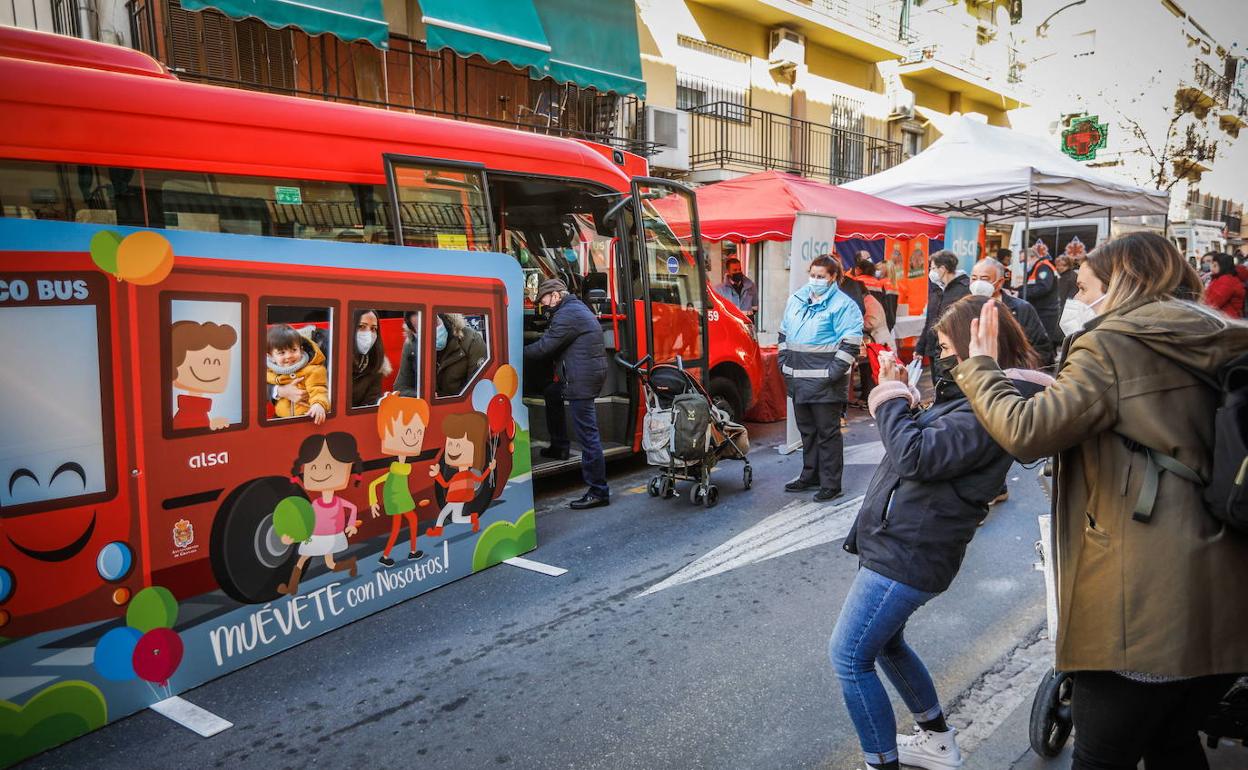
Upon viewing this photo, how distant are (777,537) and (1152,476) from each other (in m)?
3.82

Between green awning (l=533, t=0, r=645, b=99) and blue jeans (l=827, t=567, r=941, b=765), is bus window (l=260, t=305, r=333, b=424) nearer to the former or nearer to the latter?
blue jeans (l=827, t=567, r=941, b=765)

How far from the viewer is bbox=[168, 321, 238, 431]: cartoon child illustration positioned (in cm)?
338

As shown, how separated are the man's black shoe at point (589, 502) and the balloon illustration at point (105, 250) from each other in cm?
375

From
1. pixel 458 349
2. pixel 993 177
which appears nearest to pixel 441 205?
pixel 458 349

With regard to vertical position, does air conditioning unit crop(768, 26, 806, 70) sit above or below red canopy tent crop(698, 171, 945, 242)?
above

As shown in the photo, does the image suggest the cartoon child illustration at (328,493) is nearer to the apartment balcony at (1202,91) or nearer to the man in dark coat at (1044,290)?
the man in dark coat at (1044,290)

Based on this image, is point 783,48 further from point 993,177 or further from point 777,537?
point 777,537

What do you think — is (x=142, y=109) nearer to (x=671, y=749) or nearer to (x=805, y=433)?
(x=671, y=749)

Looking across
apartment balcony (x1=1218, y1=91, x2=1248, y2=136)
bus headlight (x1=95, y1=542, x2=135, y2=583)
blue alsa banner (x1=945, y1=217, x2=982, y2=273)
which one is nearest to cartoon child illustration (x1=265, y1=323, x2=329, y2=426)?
bus headlight (x1=95, y1=542, x2=135, y2=583)

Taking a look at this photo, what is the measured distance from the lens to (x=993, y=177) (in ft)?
33.6

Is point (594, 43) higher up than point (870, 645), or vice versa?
point (594, 43)

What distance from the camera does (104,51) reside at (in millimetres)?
4852

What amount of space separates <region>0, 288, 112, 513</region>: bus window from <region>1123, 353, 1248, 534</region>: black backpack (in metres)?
3.48

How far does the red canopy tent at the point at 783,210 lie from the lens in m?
9.88
